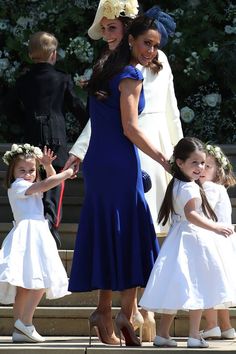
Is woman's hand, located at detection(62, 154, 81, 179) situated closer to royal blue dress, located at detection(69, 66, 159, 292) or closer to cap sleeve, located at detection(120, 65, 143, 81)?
royal blue dress, located at detection(69, 66, 159, 292)

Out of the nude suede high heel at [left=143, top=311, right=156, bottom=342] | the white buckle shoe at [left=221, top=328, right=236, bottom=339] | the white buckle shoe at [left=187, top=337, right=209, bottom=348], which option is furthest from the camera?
the white buckle shoe at [left=221, top=328, right=236, bottom=339]

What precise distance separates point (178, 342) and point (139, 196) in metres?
1.07

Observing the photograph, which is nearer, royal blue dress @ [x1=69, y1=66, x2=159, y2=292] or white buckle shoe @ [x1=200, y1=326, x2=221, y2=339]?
royal blue dress @ [x1=69, y1=66, x2=159, y2=292]

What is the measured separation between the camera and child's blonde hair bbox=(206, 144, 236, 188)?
28.1ft

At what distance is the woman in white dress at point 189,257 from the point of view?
757 centimetres

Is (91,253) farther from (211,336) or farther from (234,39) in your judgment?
(234,39)

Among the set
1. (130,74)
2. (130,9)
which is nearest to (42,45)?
(130,9)

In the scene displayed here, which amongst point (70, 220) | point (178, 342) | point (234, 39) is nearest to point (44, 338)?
point (178, 342)

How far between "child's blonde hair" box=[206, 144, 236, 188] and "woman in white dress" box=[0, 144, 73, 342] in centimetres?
93

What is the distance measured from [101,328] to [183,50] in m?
4.92

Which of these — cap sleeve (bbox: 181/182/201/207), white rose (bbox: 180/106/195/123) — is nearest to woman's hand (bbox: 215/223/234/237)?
cap sleeve (bbox: 181/182/201/207)

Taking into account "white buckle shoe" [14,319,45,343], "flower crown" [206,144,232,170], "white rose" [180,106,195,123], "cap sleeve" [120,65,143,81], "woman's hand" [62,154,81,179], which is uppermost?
"white rose" [180,106,195,123]

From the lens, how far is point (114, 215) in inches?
303

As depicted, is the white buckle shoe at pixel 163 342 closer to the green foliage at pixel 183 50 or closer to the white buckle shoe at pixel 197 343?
the white buckle shoe at pixel 197 343
